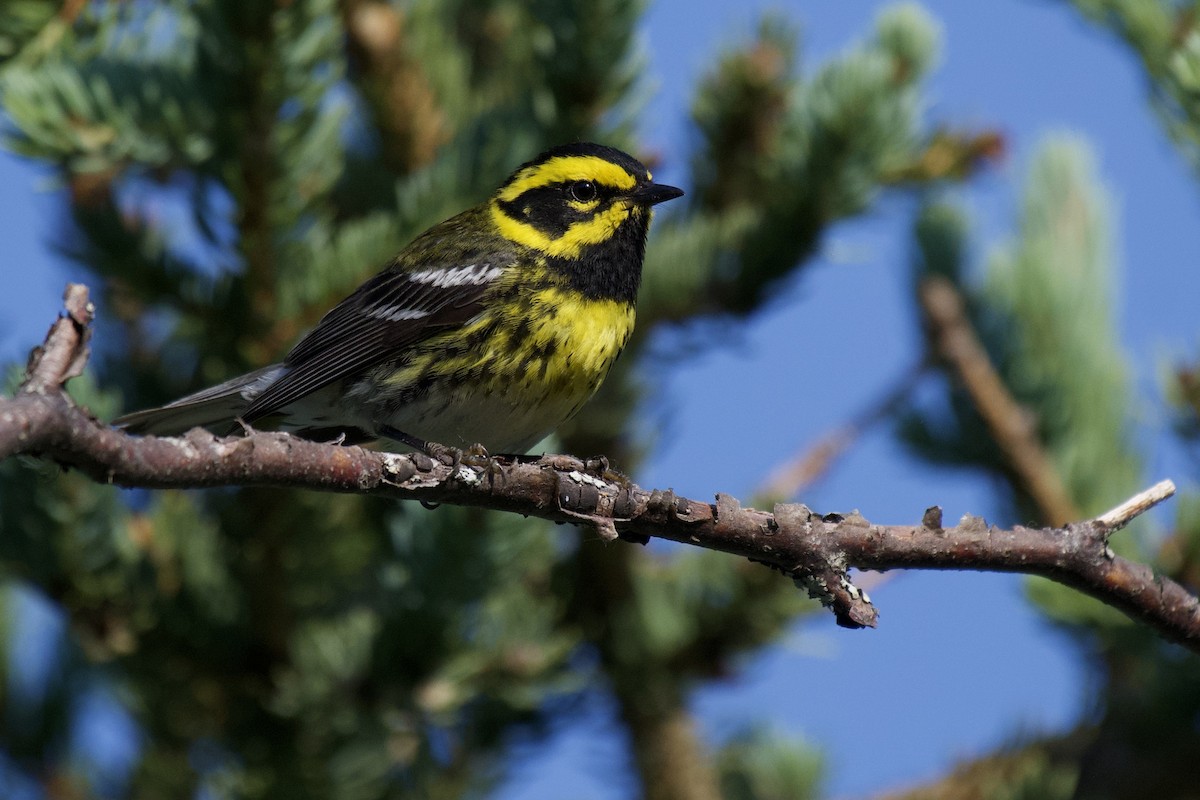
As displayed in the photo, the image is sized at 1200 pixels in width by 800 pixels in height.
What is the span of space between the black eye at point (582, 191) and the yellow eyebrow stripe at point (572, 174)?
0.06 feet

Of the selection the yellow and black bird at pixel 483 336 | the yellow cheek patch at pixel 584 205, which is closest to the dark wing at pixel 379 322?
the yellow and black bird at pixel 483 336

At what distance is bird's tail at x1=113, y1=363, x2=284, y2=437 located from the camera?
3.10m

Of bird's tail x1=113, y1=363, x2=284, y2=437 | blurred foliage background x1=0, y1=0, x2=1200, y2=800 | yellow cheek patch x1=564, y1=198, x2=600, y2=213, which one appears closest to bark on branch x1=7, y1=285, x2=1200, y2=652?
blurred foliage background x1=0, y1=0, x2=1200, y2=800

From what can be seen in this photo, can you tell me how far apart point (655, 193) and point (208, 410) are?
1.29m

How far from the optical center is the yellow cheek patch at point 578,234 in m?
3.78

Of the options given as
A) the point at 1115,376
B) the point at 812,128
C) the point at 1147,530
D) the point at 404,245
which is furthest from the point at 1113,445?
the point at 404,245

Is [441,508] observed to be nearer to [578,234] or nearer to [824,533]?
[824,533]

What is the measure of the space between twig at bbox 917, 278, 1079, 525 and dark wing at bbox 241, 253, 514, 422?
1213 mm

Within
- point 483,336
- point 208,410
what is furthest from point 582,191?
point 208,410

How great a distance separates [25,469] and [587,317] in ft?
4.51

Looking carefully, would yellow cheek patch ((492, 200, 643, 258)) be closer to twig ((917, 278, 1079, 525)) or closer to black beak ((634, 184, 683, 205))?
black beak ((634, 184, 683, 205))

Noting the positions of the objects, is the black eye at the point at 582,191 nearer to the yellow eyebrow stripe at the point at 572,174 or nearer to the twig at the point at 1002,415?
the yellow eyebrow stripe at the point at 572,174

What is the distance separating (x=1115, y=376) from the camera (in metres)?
3.58

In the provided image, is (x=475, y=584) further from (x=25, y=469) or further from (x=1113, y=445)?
(x=1113, y=445)
